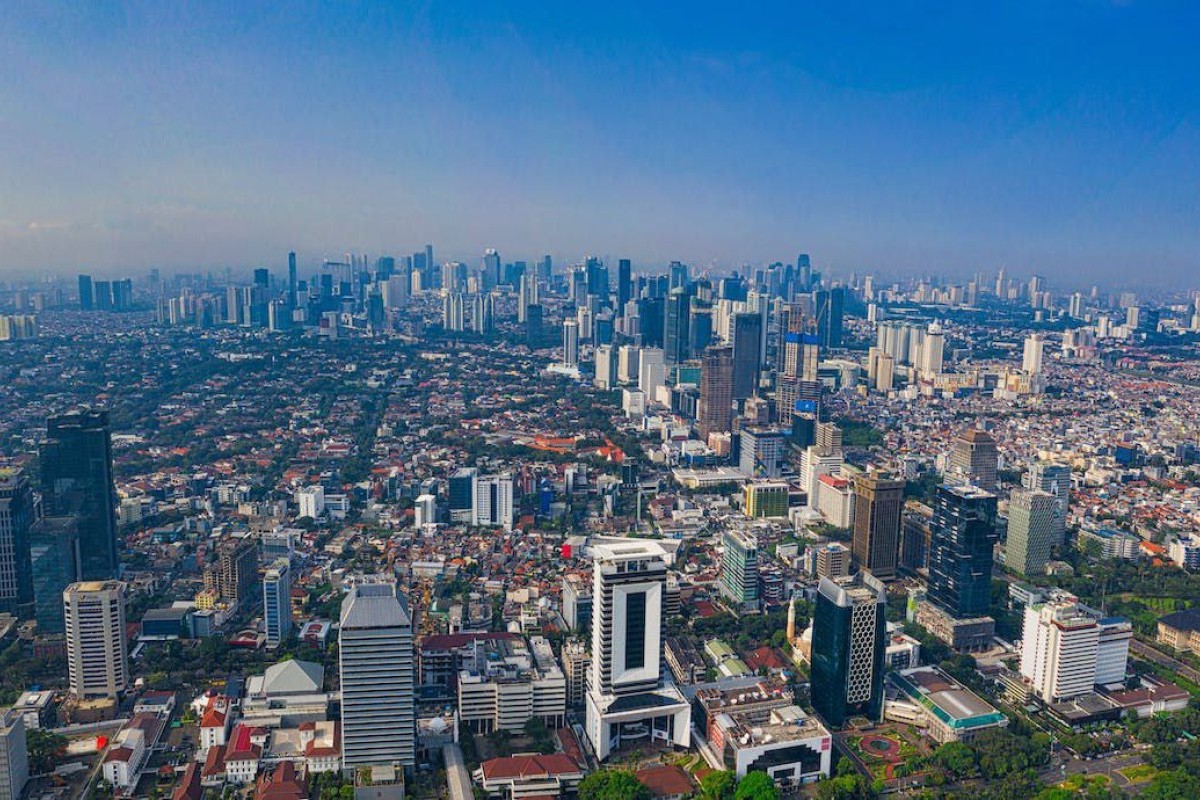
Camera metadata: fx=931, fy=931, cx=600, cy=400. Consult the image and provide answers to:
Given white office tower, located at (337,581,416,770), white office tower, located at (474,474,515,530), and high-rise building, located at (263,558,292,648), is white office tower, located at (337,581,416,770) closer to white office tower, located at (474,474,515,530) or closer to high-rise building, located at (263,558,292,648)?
high-rise building, located at (263,558,292,648)

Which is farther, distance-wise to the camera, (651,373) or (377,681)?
(651,373)

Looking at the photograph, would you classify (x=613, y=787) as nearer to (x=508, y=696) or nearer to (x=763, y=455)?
(x=508, y=696)

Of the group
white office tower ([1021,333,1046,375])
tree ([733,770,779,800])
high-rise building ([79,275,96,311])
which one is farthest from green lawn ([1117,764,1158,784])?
high-rise building ([79,275,96,311])

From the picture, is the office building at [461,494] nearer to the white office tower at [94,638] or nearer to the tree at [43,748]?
the white office tower at [94,638]

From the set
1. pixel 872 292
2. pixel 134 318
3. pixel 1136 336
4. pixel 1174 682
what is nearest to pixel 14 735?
pixel 1174 682

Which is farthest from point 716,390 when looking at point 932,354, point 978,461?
point 932,354

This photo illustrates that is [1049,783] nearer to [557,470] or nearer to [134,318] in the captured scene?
[557,470]
